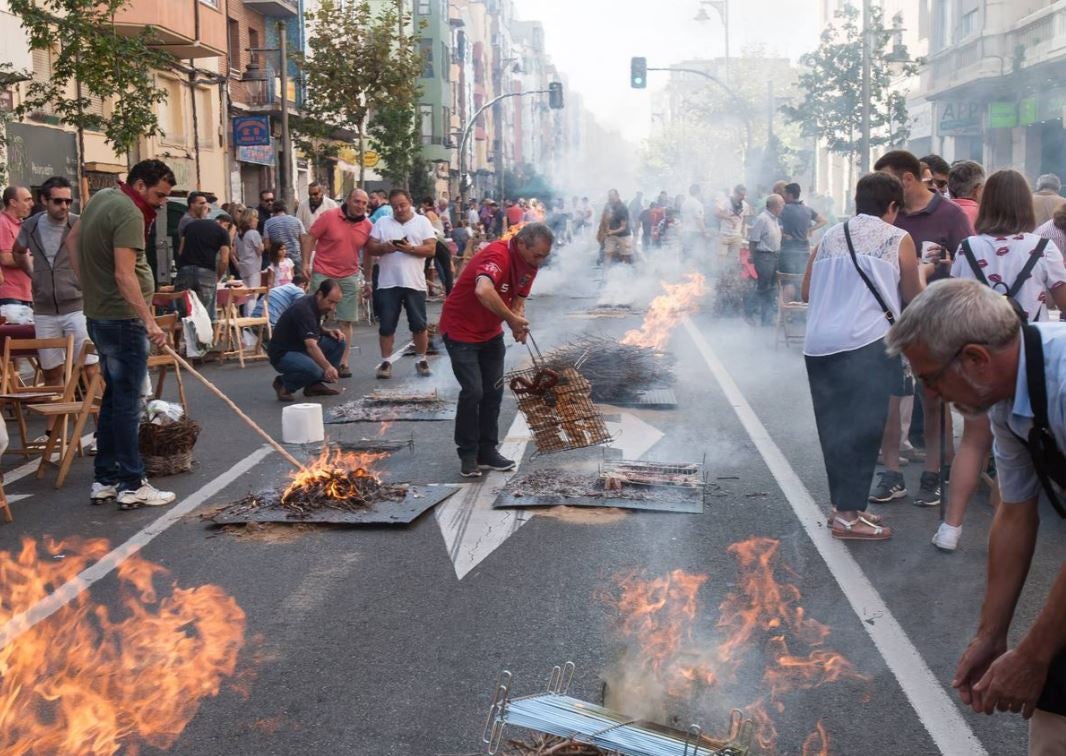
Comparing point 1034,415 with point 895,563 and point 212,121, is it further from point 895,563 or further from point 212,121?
point 212,121

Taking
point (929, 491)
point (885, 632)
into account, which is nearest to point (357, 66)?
point (929, 491)

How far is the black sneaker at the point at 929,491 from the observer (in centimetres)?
712

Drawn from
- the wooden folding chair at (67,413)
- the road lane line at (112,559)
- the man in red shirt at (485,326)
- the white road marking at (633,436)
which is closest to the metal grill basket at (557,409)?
the man in red shirt at (485,326)

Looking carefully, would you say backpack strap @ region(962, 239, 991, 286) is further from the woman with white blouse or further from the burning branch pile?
the burning branch pile

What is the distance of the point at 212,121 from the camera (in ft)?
109

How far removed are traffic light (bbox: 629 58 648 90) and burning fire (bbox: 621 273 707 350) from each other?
727 inches

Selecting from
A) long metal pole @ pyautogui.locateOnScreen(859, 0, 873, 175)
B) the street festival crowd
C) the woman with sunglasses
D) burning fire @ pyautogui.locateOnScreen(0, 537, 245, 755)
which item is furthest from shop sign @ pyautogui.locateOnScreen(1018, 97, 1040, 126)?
burning fire @ pyautogui.locateOnScreen(0, 537, 245, 755)

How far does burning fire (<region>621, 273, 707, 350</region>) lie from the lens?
14789 mm

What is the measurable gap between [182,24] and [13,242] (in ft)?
57.0

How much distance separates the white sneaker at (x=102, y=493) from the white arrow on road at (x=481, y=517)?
2.15 metres

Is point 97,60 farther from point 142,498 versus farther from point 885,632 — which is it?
point 885,632

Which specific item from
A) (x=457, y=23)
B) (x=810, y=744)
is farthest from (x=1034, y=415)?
(x=457, y=23)

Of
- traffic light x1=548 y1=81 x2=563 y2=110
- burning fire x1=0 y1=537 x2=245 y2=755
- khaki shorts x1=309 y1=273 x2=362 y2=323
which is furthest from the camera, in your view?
traffic light x1=548 y1=81 x2=563 y2=110

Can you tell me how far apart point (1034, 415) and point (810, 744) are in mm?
1804
